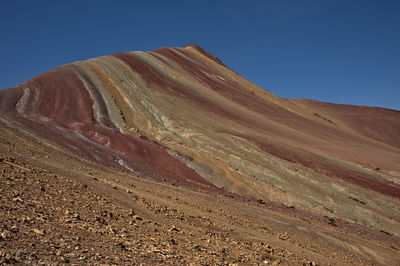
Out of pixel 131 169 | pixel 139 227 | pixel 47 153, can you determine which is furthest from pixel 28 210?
pixel 131 169

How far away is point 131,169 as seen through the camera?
26.5 metres

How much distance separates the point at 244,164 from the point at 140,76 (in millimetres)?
29154

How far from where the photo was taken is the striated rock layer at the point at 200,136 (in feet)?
94.9

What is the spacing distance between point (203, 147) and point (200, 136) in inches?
94.0

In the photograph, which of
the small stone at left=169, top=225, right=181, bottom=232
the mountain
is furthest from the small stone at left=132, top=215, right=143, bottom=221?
the mountain

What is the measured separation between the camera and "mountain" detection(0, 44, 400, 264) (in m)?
21.6

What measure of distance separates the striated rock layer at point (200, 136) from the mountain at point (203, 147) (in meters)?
0.14

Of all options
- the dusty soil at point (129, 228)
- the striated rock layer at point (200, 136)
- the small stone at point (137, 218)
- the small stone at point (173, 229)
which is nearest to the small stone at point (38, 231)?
the dusty soil at point (129, 228)

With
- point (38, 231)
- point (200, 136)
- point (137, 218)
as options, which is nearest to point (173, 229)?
point (137, 218)

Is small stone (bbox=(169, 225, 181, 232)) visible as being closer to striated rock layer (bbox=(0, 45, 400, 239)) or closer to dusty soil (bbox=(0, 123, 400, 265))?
dusty soil (bbox=(0, 123, 400, 265))

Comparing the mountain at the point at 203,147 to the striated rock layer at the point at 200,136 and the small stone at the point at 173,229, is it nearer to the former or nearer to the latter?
the striated rock layer at the point at 200,136

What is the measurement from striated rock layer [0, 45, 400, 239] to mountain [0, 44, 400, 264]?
144 mm

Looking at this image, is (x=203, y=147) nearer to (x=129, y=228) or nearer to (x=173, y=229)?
(x=173, y=229)

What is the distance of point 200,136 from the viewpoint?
37.8 m
